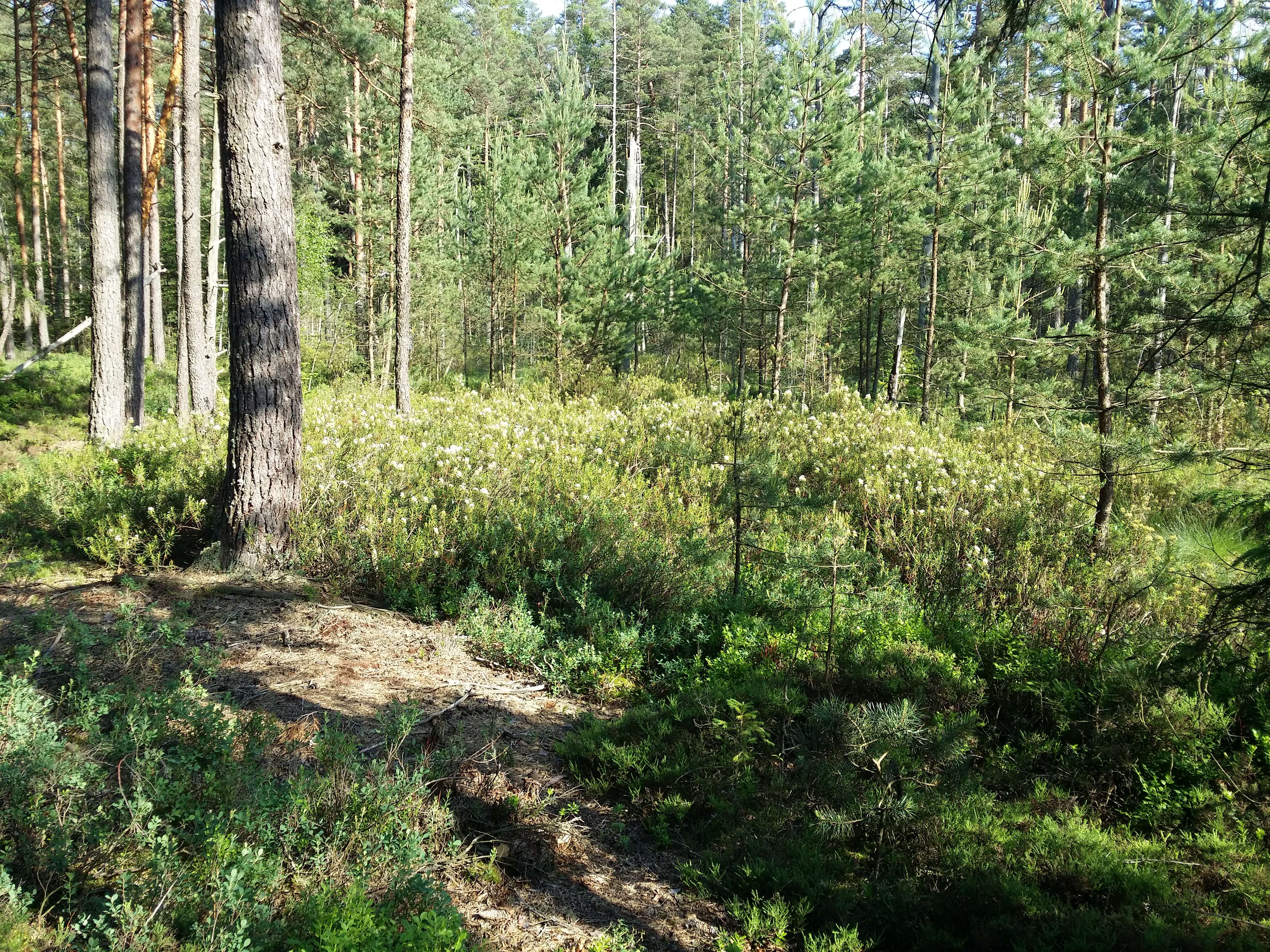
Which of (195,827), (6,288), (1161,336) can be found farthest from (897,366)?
(6,288)

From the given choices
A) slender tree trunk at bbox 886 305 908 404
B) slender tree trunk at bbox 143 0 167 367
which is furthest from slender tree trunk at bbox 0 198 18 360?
slender tree trunk at bbox 886 305 908 404

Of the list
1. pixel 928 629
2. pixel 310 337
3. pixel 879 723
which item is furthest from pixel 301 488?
pixel 310 337

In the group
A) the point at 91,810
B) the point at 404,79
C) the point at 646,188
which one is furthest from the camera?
the point at 646,188

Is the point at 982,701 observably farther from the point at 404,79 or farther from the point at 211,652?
the point at 404,79

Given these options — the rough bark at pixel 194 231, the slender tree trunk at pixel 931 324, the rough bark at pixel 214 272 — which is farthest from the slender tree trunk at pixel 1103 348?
the rough bark at pixel 194 231

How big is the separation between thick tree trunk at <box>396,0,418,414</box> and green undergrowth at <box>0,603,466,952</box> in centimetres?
881

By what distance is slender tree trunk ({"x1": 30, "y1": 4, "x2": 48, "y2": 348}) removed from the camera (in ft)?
59.7

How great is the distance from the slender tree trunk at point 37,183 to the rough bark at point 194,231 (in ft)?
30.3

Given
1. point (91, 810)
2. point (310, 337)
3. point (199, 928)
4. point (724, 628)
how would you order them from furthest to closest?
point (310, 337)
point (724, 628)
point (91, 810)
point (199, 928)

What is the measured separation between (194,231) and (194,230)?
0.06 feet

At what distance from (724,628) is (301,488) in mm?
3490

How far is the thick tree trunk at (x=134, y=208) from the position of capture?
11.1 metres

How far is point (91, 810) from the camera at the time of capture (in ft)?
8.13

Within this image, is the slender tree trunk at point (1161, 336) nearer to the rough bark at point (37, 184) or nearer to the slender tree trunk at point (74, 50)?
the slender tree trunk at point (74, 50)
